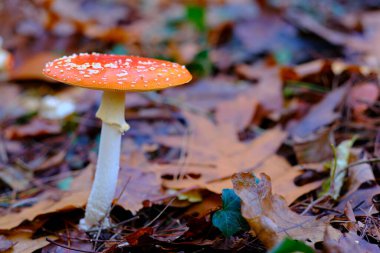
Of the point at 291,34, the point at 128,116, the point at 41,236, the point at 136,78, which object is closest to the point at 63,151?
the point at 128,116

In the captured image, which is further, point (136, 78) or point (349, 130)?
point (349, 130)

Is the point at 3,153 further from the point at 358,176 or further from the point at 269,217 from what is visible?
the point at 358,176

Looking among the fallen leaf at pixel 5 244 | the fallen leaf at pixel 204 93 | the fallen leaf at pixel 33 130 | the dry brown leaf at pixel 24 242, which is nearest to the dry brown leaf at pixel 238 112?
the fallen leaf at pixel 204 93

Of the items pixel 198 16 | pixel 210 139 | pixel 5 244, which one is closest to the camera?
pixel 5 244

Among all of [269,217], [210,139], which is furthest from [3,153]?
[269,217]

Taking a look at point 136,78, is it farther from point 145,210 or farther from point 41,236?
point 41,236

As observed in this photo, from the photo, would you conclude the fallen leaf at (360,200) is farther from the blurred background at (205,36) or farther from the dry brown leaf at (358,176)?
the blurred background at (205,36)
